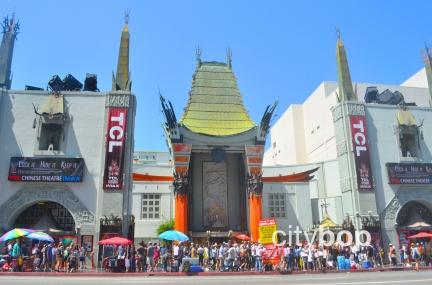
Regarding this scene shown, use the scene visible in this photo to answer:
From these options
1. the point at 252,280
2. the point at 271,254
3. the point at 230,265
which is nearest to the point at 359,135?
the point at 271,254

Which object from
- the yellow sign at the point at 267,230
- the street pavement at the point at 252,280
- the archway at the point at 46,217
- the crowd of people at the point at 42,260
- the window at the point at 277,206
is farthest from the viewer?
the window at the point at 277,206

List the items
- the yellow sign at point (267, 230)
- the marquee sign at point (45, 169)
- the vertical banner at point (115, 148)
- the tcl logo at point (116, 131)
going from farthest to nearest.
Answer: the tcl logo at point (116, 131) → the vertical banner at point (115, 148) → the marquee sign at point (45, 169) → the yellow sign at point (267, 230)

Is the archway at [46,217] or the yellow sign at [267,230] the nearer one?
the yellow sign at [267,230]

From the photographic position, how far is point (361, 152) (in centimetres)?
2772

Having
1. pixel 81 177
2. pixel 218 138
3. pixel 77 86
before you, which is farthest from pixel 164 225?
pixel 77 86

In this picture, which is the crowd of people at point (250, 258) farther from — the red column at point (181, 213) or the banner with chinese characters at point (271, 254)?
the red column at point (181, 213)

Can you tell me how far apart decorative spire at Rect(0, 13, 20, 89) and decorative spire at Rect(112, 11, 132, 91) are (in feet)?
22.9

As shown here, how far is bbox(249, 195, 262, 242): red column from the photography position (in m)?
31.3

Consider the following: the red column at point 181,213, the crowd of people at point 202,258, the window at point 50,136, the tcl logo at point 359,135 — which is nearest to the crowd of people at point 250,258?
the crowd of people at point 202,258

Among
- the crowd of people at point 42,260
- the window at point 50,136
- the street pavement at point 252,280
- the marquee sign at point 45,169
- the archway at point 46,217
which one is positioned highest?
the window at point 50,136

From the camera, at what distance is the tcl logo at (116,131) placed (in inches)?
976

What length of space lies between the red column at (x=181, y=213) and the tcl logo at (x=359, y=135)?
44.9 feet

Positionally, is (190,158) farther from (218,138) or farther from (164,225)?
(164,225)

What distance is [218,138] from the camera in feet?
111
